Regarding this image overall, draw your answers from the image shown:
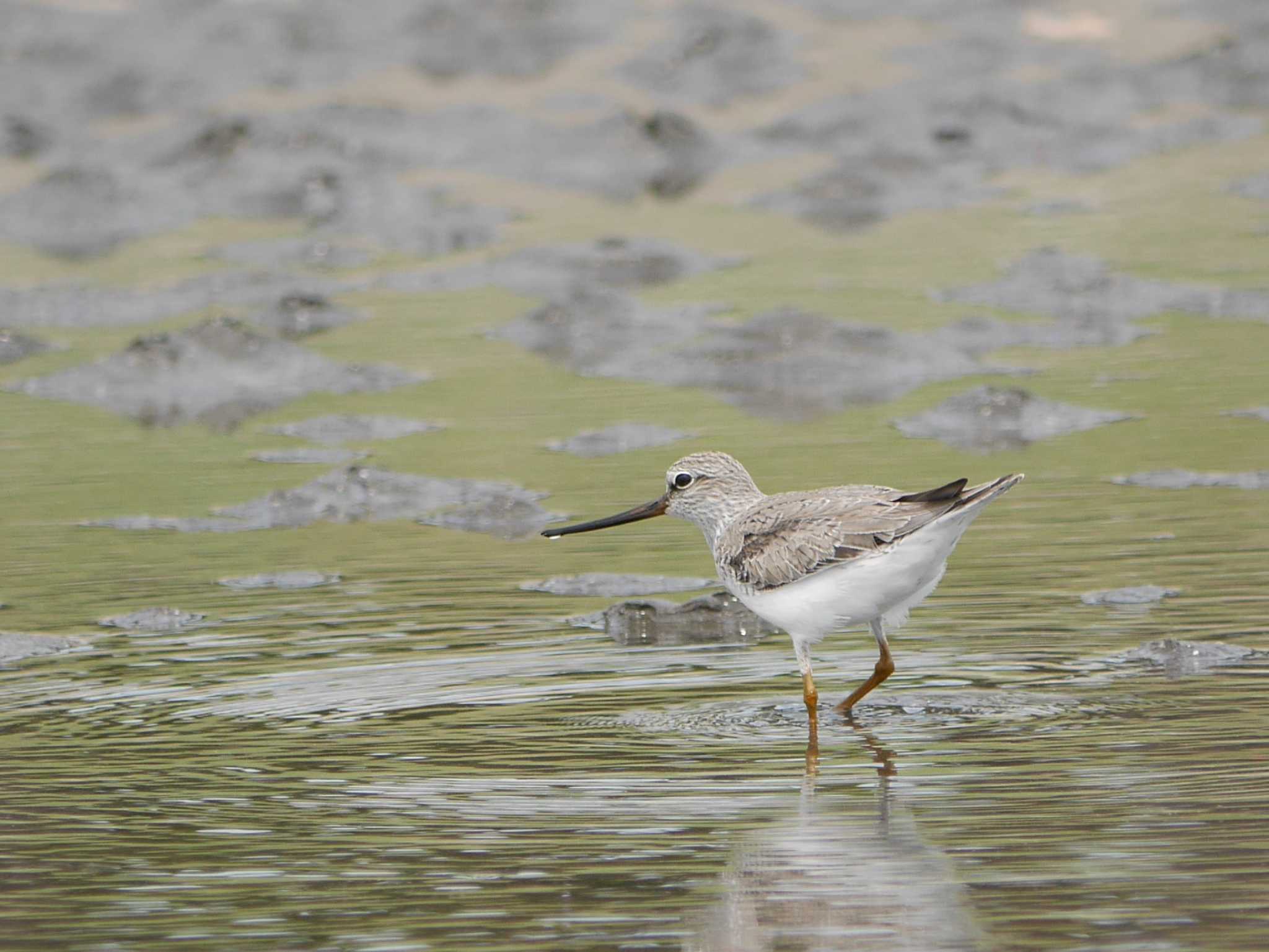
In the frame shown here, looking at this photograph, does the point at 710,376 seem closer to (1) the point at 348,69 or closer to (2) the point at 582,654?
(2) the point at 582,654

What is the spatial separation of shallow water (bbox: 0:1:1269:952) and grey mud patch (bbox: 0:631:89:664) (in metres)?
0.09

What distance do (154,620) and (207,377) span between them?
19.1 feet

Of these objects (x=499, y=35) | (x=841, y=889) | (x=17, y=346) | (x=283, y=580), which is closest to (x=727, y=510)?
(x=283, y=580)

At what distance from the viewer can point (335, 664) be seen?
26.9 ft

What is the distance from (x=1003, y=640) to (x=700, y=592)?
5.47 ft

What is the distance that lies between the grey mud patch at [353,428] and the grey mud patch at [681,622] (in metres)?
4.29

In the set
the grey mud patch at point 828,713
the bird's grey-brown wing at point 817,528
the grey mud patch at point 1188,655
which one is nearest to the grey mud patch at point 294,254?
the bird's grey-brown wing at point 817,528

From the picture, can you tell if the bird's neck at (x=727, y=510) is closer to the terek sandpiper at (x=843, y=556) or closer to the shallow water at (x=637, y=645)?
the terek sandpiper at (x=843, y=556)

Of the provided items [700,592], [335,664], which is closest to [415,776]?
[335,664]

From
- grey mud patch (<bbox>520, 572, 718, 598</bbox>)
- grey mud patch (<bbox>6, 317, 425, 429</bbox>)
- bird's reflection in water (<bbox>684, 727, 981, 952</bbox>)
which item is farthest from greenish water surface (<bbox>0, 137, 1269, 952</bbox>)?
grey mud patch (<bbox>6, 317, 425, 429</bbox>)

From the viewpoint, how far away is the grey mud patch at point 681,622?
8.64 metres

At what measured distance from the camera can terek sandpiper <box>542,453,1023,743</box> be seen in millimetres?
7203

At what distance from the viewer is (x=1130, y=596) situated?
8656 mm

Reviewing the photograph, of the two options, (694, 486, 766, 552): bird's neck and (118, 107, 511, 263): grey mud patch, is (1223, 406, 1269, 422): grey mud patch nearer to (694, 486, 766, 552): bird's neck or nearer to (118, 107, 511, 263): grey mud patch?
(694, 486, 766, 552): bird's neck
